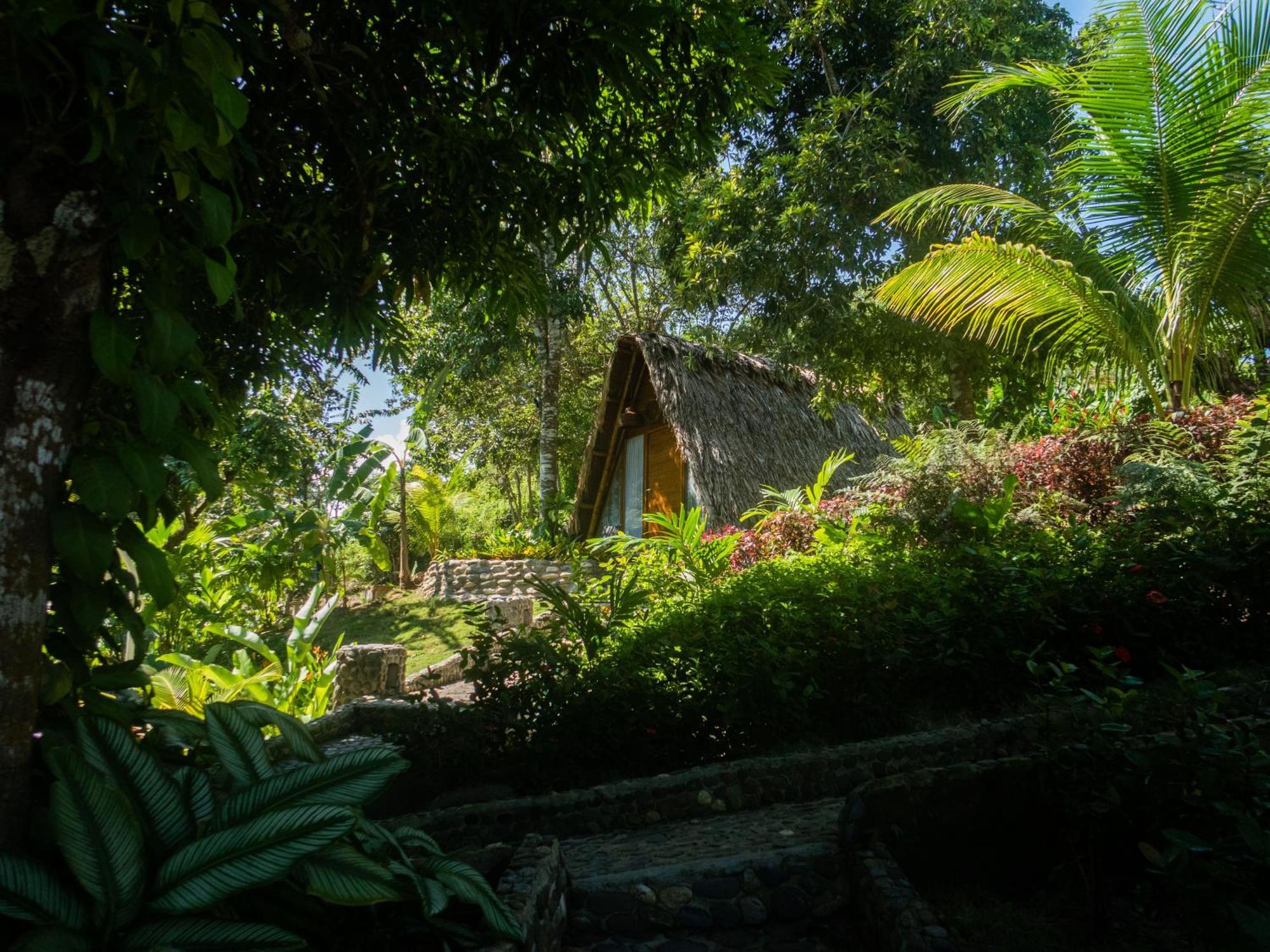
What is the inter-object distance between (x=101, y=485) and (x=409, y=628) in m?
11.4

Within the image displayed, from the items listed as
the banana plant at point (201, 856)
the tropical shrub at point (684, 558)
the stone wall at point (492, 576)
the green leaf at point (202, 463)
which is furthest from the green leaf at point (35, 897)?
the stone wall at point (492, 576)

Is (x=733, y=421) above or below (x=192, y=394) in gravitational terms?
above

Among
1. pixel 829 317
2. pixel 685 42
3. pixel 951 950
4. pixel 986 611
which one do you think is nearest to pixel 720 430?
pixel 829 317

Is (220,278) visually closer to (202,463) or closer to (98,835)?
(202,463)

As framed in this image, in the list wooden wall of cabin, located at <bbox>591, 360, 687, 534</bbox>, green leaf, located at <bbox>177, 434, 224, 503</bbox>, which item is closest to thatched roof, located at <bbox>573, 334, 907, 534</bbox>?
wooden wall of cabin, located at <bbox>591, 360, 687, 534</bbox>

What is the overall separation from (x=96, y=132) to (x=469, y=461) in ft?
59.9

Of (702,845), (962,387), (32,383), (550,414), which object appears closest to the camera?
(32,383)

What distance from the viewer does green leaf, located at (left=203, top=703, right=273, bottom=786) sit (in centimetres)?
186

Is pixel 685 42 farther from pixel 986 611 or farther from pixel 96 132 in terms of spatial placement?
pixel 986 611

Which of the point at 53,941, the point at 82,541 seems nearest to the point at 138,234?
the point at 82,541

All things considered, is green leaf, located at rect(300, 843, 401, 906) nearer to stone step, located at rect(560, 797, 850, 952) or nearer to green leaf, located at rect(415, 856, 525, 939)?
green leaf, located at rect(415, 856, 525, 939)

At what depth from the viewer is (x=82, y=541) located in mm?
1558

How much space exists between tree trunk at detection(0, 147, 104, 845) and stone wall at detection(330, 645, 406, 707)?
18.6ft

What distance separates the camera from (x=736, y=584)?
5.24 m
